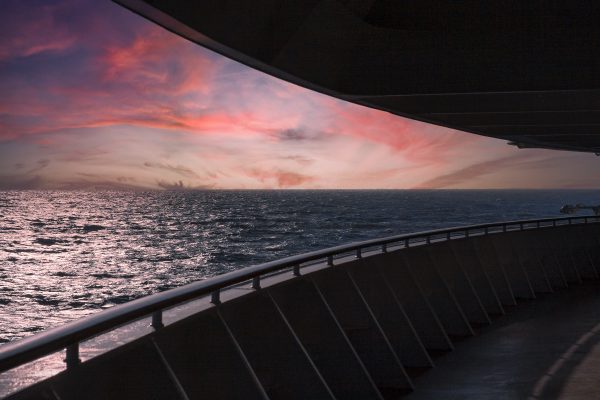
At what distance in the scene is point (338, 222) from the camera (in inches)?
5664

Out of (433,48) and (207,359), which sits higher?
(433,48)

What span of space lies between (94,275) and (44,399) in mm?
80945

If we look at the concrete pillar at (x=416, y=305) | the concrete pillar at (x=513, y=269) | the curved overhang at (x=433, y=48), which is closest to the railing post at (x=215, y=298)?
the curved overhang at (x=433, y=48)

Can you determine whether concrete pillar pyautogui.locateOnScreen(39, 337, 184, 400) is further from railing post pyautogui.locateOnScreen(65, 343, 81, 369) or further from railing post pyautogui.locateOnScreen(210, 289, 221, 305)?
railing post pyautogui.locateOnScreen(210, 289, 221, 305)

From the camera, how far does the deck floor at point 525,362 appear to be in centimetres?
886

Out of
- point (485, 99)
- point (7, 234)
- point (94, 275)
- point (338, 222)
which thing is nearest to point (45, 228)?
point (7, 234)

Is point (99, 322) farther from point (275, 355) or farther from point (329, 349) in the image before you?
point (329, 349)

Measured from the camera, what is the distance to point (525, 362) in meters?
10.6

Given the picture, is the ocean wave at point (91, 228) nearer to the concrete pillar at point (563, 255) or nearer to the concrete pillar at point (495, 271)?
the concrete pillar at point (563, 255)

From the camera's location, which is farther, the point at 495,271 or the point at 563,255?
the point at 563,255

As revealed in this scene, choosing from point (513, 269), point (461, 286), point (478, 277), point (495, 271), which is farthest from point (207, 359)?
point (513, 269)

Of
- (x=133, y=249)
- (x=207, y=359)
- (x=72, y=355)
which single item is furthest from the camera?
(x=133, y=249)

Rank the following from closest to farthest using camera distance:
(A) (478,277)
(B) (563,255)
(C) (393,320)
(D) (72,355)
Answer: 1. (D) (72,355)
2. (C) (393,320)
3. (A) (478,277)
4. (B) (563,255)

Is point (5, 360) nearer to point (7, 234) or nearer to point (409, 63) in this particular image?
point (409, 63)
